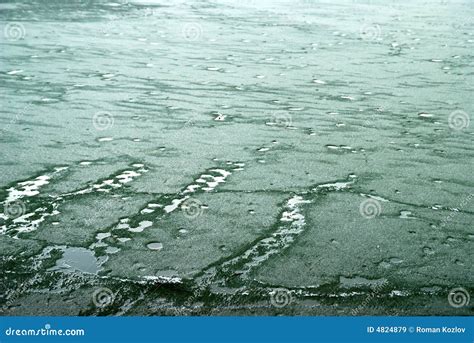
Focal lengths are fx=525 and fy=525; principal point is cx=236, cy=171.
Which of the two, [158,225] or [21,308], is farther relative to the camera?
[158,225]

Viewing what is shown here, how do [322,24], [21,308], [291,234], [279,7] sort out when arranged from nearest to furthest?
[21,308] < [291,234] < [322,24] < [279,7]

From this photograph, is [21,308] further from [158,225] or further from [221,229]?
[221,229]

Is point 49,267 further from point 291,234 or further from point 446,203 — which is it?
point 446,203

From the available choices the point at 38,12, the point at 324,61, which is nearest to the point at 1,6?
the point at 38,12

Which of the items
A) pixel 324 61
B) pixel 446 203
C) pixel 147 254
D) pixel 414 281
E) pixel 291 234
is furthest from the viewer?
pixel 324 61

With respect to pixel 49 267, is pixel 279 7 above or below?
above

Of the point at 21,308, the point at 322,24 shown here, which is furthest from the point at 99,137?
the point at 322,24
